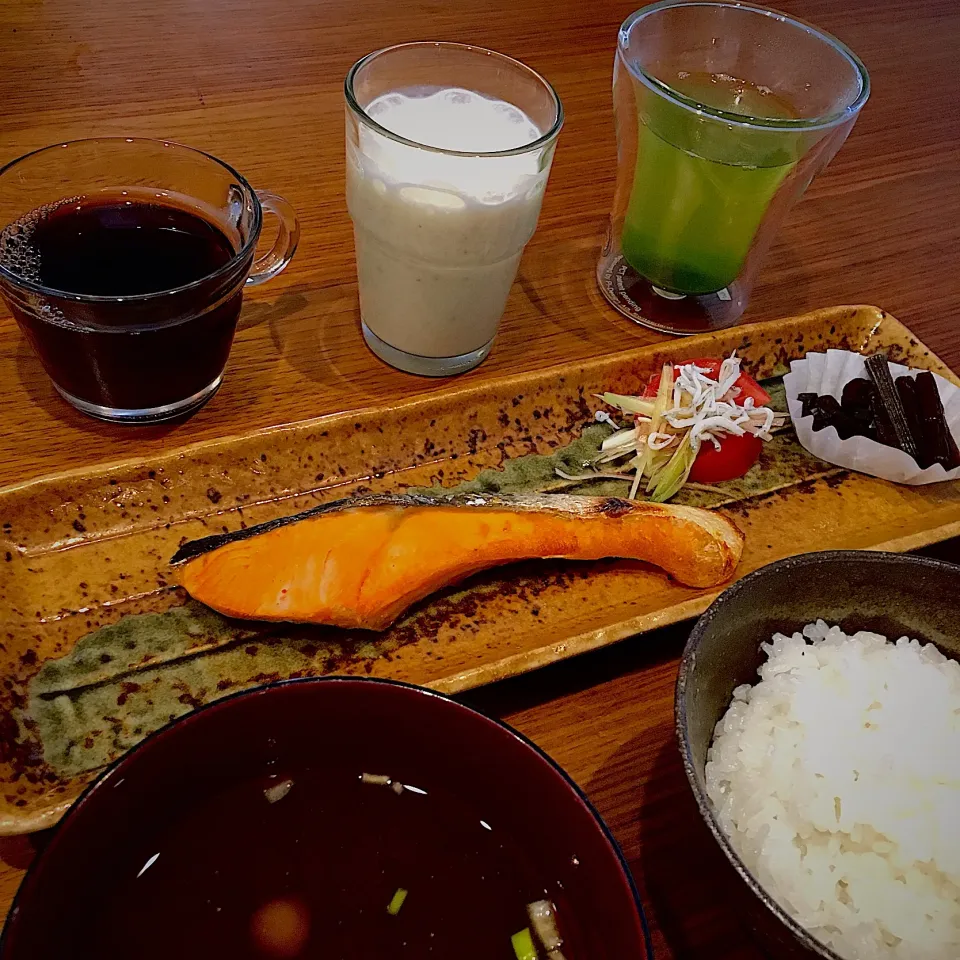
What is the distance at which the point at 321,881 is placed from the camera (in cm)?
76

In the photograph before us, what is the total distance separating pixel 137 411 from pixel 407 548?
49cm

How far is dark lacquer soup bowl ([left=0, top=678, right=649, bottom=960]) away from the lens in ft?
2.26

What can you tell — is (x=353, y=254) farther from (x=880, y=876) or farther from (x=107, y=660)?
(x=880, y=876)

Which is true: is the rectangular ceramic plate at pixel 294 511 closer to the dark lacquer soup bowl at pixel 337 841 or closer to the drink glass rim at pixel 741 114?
the dark lacquer soup bowl at pixel 337 841

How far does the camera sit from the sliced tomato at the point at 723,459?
133 centimetres

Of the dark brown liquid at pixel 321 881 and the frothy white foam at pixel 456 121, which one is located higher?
the frothy white foam at pixel 456 121

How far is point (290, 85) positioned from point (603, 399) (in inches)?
42.4

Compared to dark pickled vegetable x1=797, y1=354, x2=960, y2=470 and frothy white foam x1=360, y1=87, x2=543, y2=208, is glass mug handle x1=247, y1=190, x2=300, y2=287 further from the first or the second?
dark pickled vegetable x1=797, y1=354, x2=960, y2=470

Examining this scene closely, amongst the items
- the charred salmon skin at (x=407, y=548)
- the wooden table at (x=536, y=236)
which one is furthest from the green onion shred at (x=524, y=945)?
the charred salmon skin at (x=407, y=548)

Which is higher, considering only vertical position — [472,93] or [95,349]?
[472,93]

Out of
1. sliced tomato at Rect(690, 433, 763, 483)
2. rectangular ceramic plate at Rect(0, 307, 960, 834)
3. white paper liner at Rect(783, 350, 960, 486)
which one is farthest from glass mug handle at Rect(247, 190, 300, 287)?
white paper liner at Rect(783, 350, 960, 486)

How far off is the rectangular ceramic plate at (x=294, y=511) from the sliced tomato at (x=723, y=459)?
6 centimetres

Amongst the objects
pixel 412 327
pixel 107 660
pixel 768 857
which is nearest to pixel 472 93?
pixel 412 327

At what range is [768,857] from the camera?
82 cm
